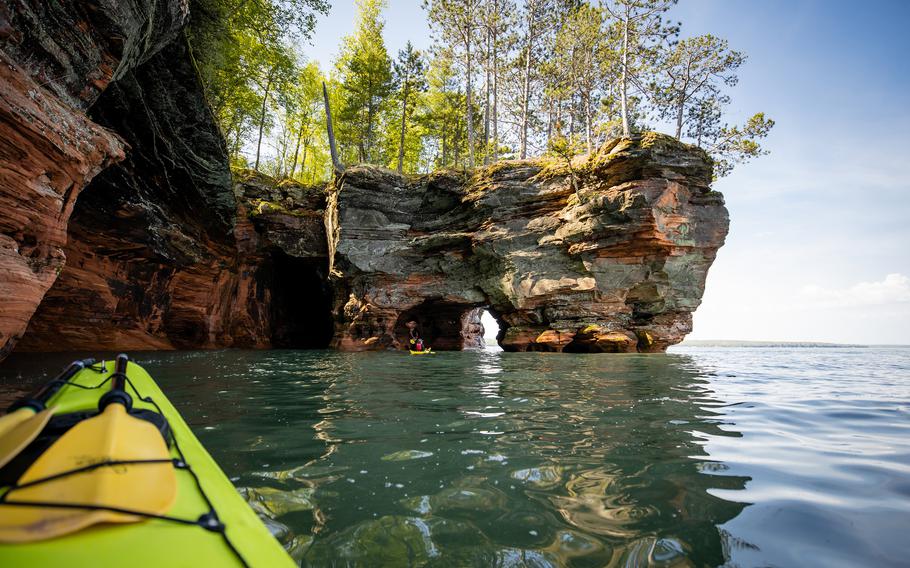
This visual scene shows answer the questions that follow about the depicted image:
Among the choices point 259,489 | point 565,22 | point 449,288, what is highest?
point 565,22

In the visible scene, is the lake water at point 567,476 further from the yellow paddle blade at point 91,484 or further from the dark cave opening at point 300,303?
the dark cave opening at point 300,303

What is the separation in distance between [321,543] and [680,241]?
1912 centimetres

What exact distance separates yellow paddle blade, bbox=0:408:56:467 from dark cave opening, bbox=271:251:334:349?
2139 cm

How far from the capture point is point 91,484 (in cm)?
136

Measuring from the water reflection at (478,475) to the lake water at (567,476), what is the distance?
0.04 feet

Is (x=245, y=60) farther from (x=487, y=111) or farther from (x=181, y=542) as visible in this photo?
(x=181, y=542)

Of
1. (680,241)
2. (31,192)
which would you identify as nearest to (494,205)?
(680,241)

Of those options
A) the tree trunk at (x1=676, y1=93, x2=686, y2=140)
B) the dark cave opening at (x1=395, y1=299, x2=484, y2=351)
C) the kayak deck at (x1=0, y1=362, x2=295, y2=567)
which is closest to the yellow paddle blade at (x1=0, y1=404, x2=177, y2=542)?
the kayak deck at (x1=0, y1=362, x2=295, y2=567)

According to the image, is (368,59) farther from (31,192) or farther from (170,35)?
(31,192)

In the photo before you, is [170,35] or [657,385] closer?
[657,385]

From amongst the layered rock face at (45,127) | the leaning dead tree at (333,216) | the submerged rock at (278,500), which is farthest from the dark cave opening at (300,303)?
the submerged rock at (278,500)

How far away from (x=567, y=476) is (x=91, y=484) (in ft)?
8.86

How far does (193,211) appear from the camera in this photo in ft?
48.8

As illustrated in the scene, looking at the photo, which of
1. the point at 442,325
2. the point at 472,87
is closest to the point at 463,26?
the point at 472,87
